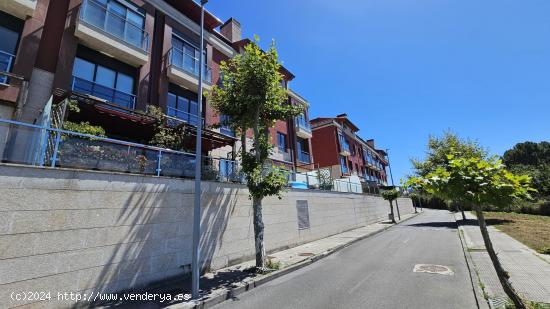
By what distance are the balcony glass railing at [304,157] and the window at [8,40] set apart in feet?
68.8

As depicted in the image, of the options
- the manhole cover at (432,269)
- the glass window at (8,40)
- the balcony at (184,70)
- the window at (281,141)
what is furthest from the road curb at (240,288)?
the window at (281,141)

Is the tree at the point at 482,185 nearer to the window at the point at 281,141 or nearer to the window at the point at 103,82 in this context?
the window at the point at 103,82

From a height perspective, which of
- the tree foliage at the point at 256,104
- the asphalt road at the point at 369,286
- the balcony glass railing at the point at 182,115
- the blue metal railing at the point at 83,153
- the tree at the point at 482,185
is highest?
the balcony glass railing at the point at 182,115

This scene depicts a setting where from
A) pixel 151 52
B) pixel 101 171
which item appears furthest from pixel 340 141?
pixel 101 171

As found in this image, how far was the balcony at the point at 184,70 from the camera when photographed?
14.7 meters

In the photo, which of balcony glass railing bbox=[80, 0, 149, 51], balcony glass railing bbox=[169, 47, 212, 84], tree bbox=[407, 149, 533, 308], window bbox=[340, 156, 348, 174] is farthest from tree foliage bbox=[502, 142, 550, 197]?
balcony glass railing bbox=[80, 0, 149, 51]

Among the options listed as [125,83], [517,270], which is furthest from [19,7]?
[517,270]

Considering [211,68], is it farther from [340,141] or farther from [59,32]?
[340,141]

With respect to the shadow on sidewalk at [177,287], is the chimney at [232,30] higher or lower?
higher

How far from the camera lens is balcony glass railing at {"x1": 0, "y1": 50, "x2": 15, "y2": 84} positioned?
9305 mm

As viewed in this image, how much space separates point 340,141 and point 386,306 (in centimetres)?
3269

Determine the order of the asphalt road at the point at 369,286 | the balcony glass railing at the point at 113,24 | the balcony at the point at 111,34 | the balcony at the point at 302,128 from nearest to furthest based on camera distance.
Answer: the asphalt road at the point at 369,286
the balcony at the point at 111,34
the balcony glass railing at the point at 113,24
the balcony at the point at 302,128

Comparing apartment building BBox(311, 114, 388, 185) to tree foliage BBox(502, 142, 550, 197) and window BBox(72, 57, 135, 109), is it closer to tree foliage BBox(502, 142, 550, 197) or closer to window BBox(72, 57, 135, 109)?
window BBox(72, 57, 135, 109)

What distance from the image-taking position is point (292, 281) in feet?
27.3
